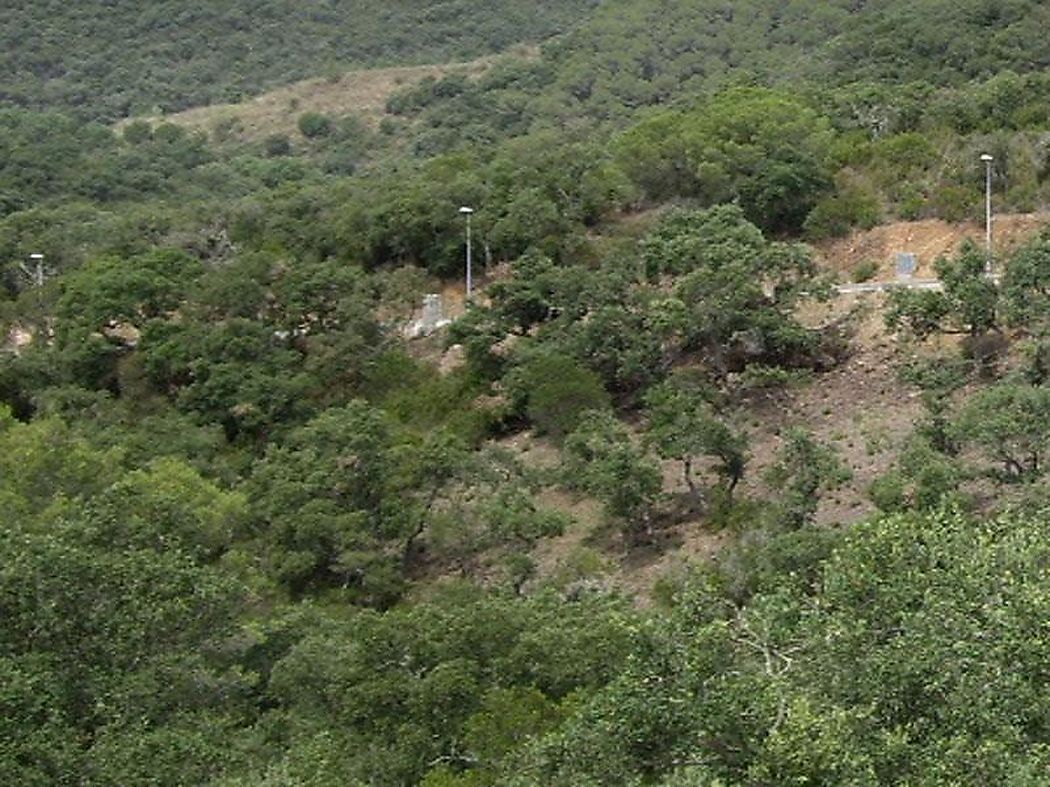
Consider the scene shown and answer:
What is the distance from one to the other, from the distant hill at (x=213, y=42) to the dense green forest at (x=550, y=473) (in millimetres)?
48126

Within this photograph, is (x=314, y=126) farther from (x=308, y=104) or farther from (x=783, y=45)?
(x=783, y=45)

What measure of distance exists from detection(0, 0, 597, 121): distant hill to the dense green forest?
48126 millimetres

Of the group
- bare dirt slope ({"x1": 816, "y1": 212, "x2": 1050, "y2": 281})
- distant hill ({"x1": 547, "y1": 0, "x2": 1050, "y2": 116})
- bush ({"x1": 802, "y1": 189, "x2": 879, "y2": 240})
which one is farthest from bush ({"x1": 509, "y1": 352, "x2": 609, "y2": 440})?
distant hill ({"x1": 547, "y1": 0, "x2": 1050, "y2": 116})

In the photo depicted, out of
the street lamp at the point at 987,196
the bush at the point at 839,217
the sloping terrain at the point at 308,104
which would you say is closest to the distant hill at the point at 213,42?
the sloping terrain at the point at 308,104

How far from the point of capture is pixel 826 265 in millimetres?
28297

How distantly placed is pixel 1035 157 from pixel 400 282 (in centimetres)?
1222

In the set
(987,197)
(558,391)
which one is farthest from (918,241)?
(558,391)

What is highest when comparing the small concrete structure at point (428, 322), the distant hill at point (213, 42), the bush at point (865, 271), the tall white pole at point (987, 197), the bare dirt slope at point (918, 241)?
the tall white pole at point (987, 197)

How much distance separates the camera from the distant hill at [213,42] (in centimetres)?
8688

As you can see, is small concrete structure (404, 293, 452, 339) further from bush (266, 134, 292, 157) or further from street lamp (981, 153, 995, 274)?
bush (266, 134, 292, 157)

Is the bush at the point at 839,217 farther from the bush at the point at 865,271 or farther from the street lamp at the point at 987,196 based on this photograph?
the street lamp at the point at 987,196

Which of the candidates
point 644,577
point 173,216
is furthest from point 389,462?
point 173,216

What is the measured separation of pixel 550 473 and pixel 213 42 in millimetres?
76702

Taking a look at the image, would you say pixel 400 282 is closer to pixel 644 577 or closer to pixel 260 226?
pixel 260 226
